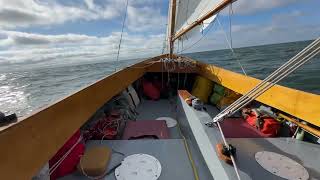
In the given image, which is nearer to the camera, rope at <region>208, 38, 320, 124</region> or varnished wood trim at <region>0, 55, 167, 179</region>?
varnished wood trim at <region>0, 55, 167, 179</region>

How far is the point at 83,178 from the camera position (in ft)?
5.89

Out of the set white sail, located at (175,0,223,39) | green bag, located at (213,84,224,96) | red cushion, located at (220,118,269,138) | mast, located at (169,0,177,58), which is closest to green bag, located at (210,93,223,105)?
green bag, located at (213,84,224,96)

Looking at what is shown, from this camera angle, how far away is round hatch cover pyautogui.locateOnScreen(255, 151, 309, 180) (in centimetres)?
170

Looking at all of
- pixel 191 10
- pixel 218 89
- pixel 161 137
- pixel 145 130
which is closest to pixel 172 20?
pixel 191 10

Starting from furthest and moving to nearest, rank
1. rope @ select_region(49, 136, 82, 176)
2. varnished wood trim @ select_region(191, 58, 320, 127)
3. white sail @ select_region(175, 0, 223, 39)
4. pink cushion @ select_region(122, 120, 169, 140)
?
1. white sail @ select_region(175, 0, 223, 39)
2. pink cushion @ select_region(122, 120, 169, 140)
3. varnished wood trim @ select_region(191, 58, 320, 127)
4. rope @ select_region(49, 136, 82, 176)

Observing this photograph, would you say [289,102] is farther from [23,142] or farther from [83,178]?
[23,142]

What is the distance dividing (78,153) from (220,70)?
2.86 meters

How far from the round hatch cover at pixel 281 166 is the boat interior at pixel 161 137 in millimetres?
14

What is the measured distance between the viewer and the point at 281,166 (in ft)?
5.89

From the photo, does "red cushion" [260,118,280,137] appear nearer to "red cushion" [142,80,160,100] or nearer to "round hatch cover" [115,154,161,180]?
"round hatch cover" [115,154,161,180]

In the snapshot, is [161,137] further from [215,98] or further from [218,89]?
[218,89]

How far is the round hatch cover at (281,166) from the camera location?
170cm

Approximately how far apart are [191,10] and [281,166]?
9.53ft

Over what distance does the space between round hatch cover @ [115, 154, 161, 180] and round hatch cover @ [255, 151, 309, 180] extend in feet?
2.83
